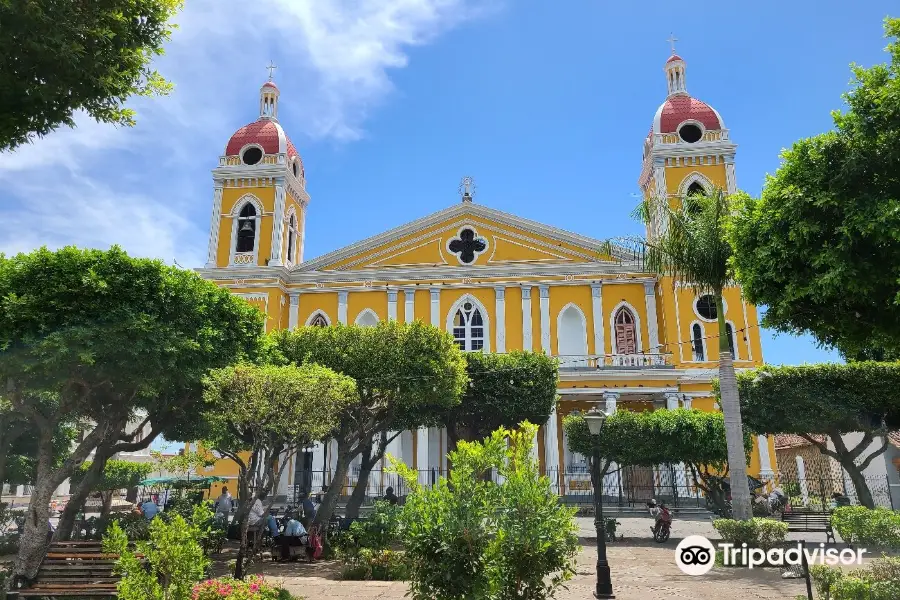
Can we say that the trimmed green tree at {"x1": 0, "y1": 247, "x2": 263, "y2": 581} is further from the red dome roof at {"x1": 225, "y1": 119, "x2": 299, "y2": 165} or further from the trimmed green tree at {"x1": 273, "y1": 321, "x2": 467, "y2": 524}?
the red dome roof at {"x1": 225, "y1": 119, "x2": 299, "y2": 165}

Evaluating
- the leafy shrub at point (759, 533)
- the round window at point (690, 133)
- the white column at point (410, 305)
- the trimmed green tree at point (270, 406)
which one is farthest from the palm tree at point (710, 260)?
the round window at point (690, 133)

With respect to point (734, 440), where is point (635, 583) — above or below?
below

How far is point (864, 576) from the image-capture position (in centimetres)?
772

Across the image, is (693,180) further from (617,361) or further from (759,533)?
(759,533)

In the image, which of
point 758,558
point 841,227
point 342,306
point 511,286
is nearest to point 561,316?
point 511,286

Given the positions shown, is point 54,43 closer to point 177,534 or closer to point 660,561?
point 177,534

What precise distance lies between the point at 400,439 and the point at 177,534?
22019 millimetres

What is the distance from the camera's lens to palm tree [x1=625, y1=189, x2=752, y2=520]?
1310 centimetres

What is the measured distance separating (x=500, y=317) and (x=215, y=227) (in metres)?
13.8

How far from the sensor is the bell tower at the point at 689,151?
28.8 meters

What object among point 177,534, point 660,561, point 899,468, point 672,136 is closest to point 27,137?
point 177,534

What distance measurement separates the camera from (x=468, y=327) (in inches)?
1144

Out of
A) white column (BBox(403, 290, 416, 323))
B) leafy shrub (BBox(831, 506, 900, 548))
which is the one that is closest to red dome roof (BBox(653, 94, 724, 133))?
white column (BBox(403, 290, 416, 323))

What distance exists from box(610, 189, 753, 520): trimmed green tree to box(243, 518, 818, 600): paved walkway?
201 centimetres
